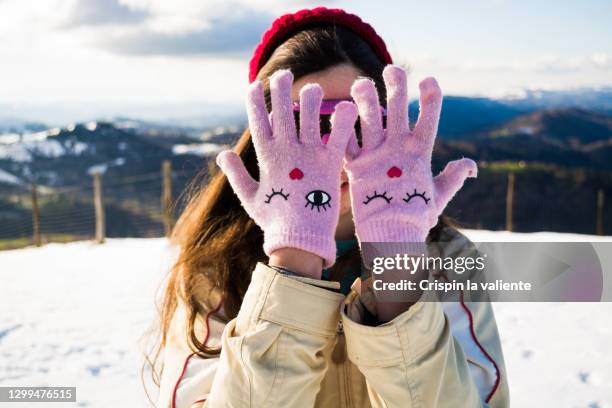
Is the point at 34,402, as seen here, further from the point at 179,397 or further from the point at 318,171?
the point at 318,171

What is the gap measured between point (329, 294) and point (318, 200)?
23 cm

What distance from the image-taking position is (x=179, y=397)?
4.40 ft

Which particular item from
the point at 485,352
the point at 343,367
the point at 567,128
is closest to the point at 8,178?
the point at 567,128

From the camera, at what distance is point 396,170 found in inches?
49.0

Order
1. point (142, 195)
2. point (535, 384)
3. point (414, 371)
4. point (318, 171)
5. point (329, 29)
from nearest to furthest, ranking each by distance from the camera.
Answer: point (414, 371), point (318, 171), point (329, 29), point (535, 384), point (142, 195)

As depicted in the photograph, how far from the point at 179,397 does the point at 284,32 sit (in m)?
1.17

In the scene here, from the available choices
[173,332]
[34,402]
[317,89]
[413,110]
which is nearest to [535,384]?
[413,110]

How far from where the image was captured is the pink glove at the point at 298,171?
1223 mm

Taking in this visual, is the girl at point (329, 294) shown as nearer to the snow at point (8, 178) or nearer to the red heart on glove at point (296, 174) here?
the red heart on glove at point (296, 174)

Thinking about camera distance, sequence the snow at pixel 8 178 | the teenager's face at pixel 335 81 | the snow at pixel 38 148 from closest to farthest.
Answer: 1. the teenager's face at pixel 335 81
2. the snow at pixel 8 178
3. the snow at pixel 38 148

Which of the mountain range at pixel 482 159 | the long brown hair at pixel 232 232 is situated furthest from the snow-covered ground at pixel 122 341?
the mountain range at pixel 482 159

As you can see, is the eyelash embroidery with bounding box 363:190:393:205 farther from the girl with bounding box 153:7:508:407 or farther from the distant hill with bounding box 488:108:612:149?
the distant hill with bounding box 488:108:612:149

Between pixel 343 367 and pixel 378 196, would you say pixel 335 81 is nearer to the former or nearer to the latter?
pixel 378 196

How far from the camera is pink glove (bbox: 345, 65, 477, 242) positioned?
4.02 ft
